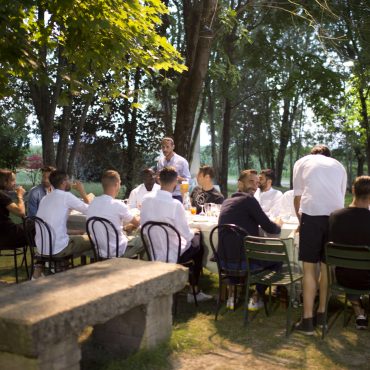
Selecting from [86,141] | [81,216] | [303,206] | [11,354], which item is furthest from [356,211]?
[86,141]

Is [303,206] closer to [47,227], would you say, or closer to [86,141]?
[47,227]

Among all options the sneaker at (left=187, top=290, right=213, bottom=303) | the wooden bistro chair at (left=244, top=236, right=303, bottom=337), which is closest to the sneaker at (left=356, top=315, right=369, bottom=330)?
the wooden bistro chair at (left=244, top=236, right=303, bottom=337)

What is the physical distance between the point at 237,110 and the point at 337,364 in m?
38.6

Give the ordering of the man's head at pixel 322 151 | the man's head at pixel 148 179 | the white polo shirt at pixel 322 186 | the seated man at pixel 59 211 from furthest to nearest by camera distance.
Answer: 1. the man's head at pixel 148 179
2. the seated man at pixel 59 211
3. the man's head at pixel 322 151
4. the white polo shirt at pixel 322 186

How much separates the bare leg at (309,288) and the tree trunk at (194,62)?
560 cm

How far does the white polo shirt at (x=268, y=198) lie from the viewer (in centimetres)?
770

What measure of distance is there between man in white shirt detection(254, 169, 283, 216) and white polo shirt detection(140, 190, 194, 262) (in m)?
2.19

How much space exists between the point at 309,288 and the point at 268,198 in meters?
2.79

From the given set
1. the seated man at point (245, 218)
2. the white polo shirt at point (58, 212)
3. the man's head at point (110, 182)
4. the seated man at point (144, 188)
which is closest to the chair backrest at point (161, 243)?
the seated man at point (245, 218)

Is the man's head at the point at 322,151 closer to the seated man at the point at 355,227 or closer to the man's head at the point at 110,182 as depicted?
the seated man at the point at 355,227

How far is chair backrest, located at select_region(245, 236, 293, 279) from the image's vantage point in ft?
16.3

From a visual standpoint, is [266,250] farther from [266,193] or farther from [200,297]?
[266,193]

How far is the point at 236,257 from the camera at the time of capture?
562 cm

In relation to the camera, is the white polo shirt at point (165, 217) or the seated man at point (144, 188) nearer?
the white polo shirt at point (165, 217)
